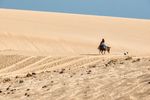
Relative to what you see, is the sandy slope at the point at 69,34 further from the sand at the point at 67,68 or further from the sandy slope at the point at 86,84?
the sandy slope at the point at 86,84

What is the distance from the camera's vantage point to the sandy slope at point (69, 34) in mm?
34438

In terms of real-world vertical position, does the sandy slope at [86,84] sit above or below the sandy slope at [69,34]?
above

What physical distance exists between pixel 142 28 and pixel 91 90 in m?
39.7

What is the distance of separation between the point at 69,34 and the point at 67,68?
25.5 meters

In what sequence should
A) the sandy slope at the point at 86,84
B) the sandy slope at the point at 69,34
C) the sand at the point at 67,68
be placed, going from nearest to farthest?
the sandy slope at the point at 86,84 < the sand at the point at 67,68 < the sandy slope at the point at 69,34

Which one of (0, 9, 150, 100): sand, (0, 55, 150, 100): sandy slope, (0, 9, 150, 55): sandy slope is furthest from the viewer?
(0, 9, 150, 55): sandy slope

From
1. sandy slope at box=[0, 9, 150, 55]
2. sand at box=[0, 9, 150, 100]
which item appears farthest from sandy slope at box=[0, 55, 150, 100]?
sandy slope at box=[0, 9, 150, 55]

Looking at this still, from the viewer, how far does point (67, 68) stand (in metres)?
16.0

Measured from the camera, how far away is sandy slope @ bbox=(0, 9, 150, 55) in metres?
34.4

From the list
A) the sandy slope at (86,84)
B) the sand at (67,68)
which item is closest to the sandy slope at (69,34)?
the sand at (67,68)

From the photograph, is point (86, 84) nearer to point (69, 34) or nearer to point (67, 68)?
point (67, 68)

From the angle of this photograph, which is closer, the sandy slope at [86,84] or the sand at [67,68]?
the sandy slope at [86,84]

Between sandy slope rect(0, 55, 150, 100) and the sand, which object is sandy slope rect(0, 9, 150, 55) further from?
sandy slope rect(0, 55, 150, 100)

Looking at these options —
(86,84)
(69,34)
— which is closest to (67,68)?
(86,84)
